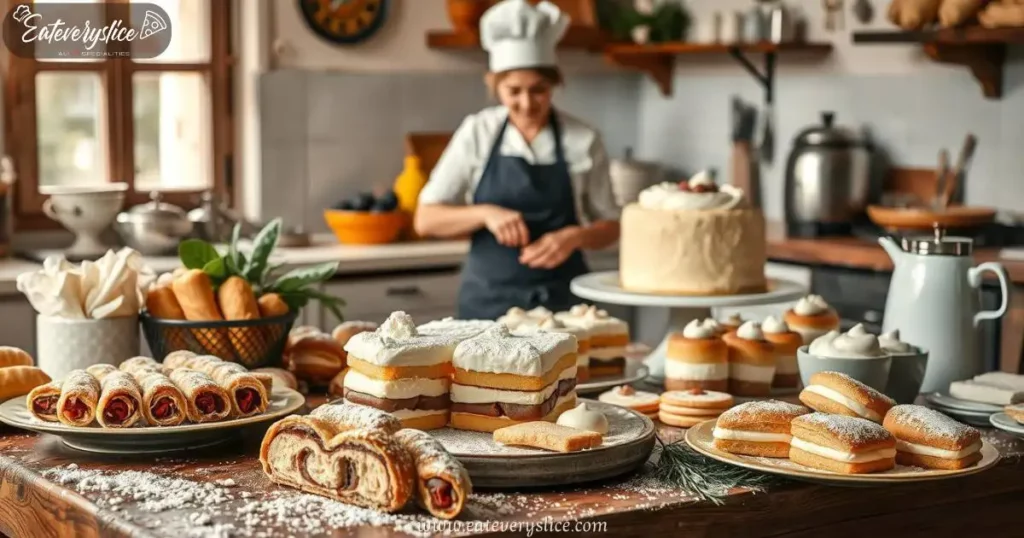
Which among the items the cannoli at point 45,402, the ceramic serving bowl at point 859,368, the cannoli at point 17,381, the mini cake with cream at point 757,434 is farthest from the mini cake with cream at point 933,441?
the cannoli at point 17,381

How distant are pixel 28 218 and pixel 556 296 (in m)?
1.88

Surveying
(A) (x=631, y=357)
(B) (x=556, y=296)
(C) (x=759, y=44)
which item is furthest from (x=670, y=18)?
(A) (x=631, y=357)

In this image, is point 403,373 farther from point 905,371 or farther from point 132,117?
point 132,117

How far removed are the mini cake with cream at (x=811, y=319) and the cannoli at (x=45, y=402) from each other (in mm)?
1207

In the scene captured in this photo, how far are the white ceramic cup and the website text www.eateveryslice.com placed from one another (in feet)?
2.80

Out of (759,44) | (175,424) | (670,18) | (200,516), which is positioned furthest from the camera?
(670,18)

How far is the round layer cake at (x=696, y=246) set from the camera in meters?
2.55

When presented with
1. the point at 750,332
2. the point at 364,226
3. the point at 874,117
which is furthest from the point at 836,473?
the point at 874,117

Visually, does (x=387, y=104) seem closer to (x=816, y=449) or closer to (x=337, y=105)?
(x=337, y=105)

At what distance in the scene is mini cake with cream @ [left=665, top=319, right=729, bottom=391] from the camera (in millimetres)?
2256

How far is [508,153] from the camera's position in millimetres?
3732

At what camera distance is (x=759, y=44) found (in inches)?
193

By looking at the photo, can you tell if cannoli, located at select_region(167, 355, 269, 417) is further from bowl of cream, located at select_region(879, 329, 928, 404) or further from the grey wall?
the grey wall

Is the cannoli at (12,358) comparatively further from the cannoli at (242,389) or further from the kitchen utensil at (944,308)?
the kitchen utensil at (944,308)
